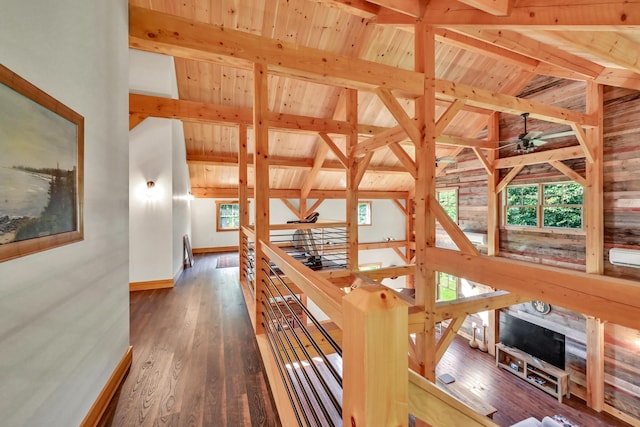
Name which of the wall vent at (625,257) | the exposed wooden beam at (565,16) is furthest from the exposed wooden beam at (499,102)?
the wall vent at (625,257)

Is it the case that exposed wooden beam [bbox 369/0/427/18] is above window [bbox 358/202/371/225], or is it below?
above

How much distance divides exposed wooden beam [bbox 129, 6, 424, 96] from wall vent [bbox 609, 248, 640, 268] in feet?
15.2

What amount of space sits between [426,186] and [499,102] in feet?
5.69

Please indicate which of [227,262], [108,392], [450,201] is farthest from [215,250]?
[450,201]

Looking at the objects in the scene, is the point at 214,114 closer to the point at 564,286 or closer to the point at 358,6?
the point at 358,6

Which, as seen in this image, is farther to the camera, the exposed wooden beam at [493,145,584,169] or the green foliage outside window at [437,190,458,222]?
the green foliage outside window at [437,190,458,222]

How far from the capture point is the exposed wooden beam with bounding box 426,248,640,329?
4.84ft

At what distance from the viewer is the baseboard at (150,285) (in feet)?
13.3

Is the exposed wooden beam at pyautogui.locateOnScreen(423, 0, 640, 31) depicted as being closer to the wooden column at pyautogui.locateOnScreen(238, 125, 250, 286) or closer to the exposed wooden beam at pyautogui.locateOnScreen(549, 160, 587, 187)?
the wooden column at pyautogui.locateOnScreen(238, 125, 250, 286)

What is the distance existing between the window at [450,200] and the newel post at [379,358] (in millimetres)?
8071

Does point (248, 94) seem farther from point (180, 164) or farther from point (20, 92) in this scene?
point (20, 92)

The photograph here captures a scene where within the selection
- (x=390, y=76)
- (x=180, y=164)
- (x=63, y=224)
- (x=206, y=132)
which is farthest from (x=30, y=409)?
(x=206, y=132)

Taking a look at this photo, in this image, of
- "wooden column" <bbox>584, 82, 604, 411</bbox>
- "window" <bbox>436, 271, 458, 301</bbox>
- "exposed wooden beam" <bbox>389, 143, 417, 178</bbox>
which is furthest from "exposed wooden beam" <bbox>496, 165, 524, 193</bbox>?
"exposed wooden beam" <bbox>389, 143, 417, 178</bbox>

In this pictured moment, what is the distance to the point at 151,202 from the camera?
4.20 meters
